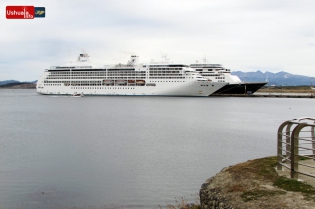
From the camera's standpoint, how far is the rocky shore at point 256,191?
6660 mm

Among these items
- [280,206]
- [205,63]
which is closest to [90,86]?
[205,63]

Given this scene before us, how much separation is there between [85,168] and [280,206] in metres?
10.7

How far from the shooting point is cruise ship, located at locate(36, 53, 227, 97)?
81.9 metres

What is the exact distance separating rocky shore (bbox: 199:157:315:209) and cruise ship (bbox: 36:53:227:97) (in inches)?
2845

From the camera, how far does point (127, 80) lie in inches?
3469

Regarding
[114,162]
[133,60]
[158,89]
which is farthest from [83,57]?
[114,162]

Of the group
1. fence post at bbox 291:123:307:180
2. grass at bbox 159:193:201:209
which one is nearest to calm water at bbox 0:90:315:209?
grass at bbox 159:193:201:209

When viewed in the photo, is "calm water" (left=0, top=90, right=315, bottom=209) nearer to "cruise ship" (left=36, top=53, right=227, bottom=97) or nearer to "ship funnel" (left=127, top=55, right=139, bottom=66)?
"cruise ship" (left=36, top=53, right=227, bottom=97)

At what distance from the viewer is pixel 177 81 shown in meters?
81.8

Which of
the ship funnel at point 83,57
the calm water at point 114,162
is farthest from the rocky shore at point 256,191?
the ship funnel at point 83,57

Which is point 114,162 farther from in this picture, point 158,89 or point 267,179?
point 158,89

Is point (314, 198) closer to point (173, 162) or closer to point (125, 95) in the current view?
point (173, 162)

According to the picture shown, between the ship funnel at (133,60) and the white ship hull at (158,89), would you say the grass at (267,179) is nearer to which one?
the white ship hull at (158,89)

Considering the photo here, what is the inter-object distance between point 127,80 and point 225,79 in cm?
2345
